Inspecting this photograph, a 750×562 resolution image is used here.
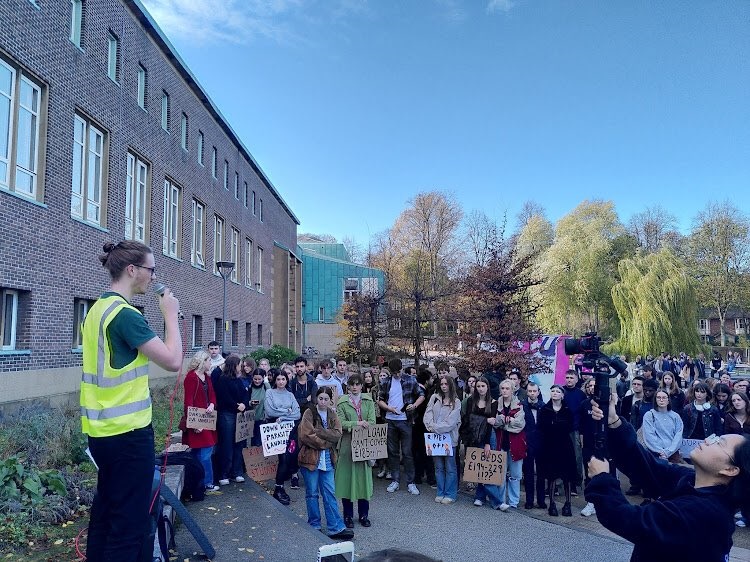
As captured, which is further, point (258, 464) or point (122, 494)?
point (258, 464)

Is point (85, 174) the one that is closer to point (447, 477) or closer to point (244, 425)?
point (244, 425)

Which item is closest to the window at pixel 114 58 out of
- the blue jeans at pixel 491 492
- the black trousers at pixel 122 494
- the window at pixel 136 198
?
the window at pixel 136 198

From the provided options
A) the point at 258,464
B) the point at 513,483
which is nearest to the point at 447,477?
the point at 513,483

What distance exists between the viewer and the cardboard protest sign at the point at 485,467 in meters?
8.43

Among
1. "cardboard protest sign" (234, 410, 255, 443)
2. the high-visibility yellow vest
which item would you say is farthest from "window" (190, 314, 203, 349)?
the high-visibility yellow vest

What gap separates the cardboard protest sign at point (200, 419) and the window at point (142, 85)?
47.9 ft

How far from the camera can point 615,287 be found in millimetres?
34875

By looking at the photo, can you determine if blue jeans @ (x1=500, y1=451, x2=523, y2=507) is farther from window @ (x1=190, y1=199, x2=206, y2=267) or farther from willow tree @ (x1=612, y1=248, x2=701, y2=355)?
willow tree @ (x1=612, y1=248, x2=701, y2=355)

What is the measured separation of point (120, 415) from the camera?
275cm

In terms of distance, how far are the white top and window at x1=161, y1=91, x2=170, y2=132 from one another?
15.4 metres

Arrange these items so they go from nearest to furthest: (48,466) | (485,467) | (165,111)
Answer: (48,466)
(485,467)
(165,111)

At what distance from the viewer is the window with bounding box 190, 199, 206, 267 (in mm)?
24883

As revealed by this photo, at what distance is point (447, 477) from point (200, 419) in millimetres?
3935

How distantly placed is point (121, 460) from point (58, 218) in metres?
13.0
